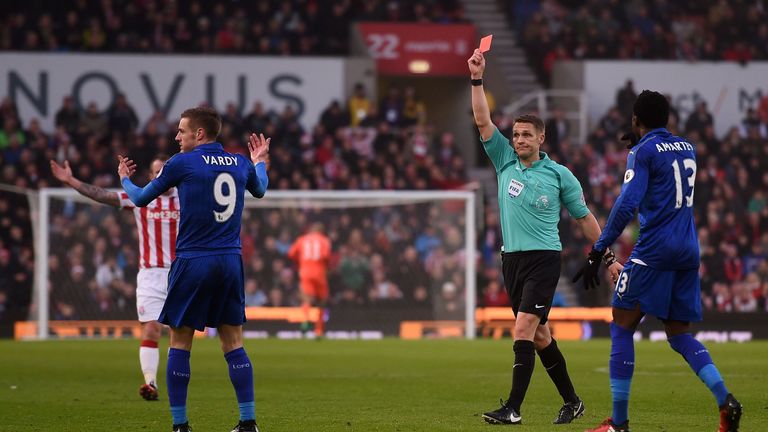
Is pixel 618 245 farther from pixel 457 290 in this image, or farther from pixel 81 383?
pixel 81 383

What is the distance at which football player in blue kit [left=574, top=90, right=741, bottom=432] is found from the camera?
328 inches

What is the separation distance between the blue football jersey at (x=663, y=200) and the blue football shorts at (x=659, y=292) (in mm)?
55

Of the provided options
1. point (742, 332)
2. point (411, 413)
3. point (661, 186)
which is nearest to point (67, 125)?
point (742, 332)

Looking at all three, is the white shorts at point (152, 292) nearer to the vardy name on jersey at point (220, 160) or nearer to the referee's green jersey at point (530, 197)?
the referee's green jersey at point (530, 197)

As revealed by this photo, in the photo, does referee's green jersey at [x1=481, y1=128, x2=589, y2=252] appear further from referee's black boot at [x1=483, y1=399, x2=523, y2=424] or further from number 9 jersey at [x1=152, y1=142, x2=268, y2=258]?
number 9 jersey at [x1=152, y1=142, x2=268, y2=258]

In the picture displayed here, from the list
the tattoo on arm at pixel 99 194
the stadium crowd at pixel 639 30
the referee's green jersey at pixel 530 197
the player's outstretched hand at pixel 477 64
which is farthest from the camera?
the stadium crowd at pixel 639 30

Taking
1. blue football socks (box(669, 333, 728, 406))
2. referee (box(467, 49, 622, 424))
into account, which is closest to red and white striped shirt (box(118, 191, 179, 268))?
referee (box(467, 49, 622, 424))

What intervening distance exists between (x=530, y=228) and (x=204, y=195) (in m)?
2.50

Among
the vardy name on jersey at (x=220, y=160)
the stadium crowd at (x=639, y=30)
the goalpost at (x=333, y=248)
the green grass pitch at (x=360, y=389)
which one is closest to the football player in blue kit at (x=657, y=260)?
the green grass pitch at (x=360, y=389)

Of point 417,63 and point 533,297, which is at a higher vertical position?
point 417,63

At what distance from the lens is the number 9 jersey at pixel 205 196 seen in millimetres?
8641

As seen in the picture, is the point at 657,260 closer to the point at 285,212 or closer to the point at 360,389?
the point at 360,389

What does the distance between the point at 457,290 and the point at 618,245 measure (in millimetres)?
3460

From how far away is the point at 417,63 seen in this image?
3203 cm
